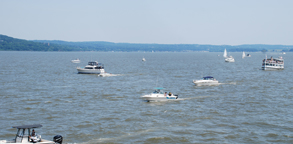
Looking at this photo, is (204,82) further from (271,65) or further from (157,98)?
(271,65)

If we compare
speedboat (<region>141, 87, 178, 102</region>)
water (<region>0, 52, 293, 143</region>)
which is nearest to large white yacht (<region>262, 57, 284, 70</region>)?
water (<region>0, 52, 293, 143</region>)

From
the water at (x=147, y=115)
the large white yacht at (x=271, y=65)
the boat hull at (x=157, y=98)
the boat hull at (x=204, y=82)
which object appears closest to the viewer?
the water at (x=147, y=115)

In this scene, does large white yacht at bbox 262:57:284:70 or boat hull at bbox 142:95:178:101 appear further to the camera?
large white yacht at bbox 262:57:284:70

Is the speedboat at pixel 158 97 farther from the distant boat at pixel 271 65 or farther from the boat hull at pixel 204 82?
the distant boat at pixel 271 65

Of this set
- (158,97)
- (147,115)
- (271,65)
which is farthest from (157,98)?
(271,65)

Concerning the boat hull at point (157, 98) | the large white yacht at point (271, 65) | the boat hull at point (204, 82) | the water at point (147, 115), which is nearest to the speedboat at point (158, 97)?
the boat hull at point (157, 98)

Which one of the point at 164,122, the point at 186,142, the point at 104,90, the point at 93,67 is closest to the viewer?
the point at 186,142

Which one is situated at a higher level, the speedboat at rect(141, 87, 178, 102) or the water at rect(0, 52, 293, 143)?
the speedboat at rect(141, 87, 178, 102)

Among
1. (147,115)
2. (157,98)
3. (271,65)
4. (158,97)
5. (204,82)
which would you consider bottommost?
(147,115)

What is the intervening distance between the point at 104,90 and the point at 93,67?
46.8 meters

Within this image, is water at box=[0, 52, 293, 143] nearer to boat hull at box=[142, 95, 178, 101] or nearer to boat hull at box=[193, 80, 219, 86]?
boat hull at box=[142, 95, 178, 101]

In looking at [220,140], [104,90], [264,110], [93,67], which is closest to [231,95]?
[264,110]

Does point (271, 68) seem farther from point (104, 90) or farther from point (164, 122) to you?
point (164, 122)

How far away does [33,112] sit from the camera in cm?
5022
